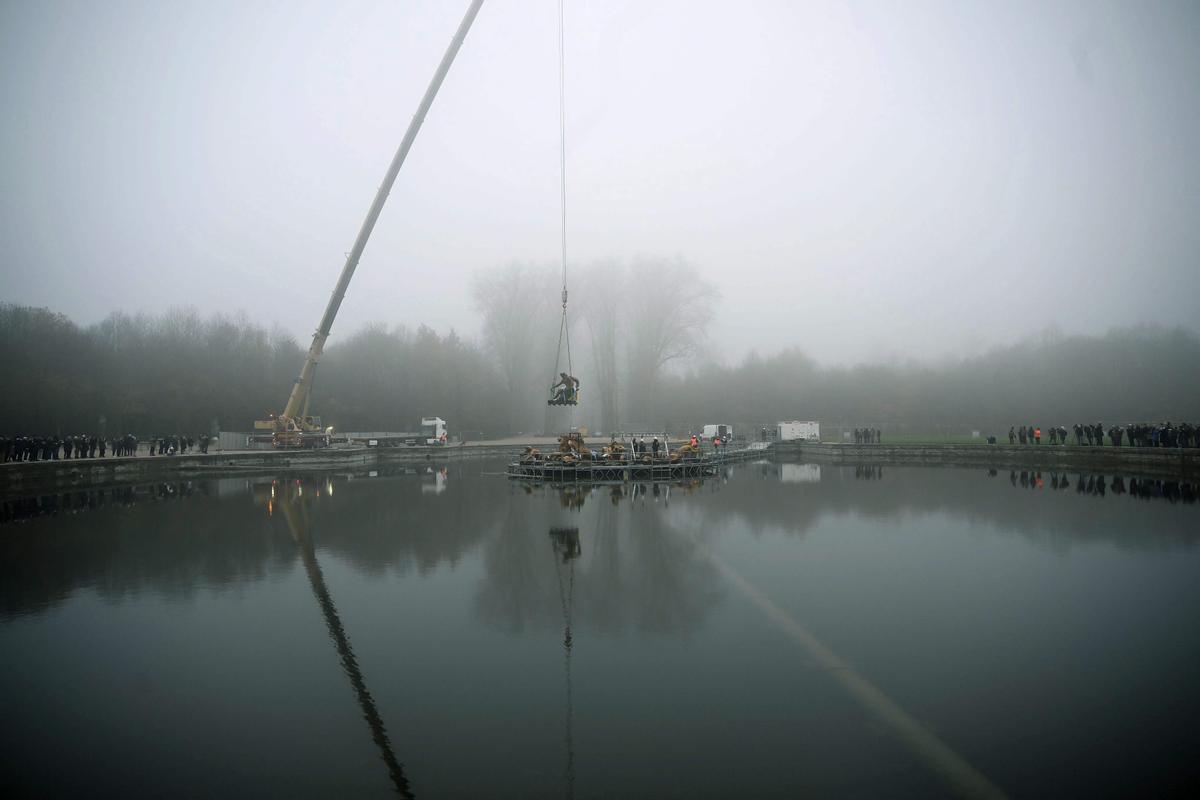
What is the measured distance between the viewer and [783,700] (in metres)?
5.87

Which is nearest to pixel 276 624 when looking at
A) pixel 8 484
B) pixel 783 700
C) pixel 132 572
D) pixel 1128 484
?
pixel 132 572

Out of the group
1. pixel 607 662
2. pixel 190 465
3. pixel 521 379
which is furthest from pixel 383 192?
pixel 607 662

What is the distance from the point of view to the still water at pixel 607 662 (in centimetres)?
478

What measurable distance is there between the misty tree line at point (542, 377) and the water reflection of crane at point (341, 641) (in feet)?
115

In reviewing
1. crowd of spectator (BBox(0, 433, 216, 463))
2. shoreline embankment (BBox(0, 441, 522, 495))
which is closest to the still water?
shoreline embankment (BBox(0, 441, 522, 495))

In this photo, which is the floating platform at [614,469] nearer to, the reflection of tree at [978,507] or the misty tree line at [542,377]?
the reflection of tree at [978,507]

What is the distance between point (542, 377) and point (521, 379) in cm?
502

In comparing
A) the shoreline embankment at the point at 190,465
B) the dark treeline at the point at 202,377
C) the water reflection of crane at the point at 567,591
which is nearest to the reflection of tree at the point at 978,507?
the water reflection of crane at the point at 567,591

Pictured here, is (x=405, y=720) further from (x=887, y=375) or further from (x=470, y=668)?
(x=887, y=375)

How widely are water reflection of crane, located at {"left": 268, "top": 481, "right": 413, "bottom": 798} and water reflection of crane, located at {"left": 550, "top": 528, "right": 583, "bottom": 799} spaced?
3.58 ft

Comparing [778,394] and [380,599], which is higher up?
[778,394]

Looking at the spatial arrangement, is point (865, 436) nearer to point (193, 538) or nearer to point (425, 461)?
point (425, 461)

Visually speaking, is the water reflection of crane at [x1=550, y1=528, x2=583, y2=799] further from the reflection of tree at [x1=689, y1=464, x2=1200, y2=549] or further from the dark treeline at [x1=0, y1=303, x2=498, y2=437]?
the dark treeline at [x1=0, y1=303, x2=498, y2=437]

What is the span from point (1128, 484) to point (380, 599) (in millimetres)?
25702
